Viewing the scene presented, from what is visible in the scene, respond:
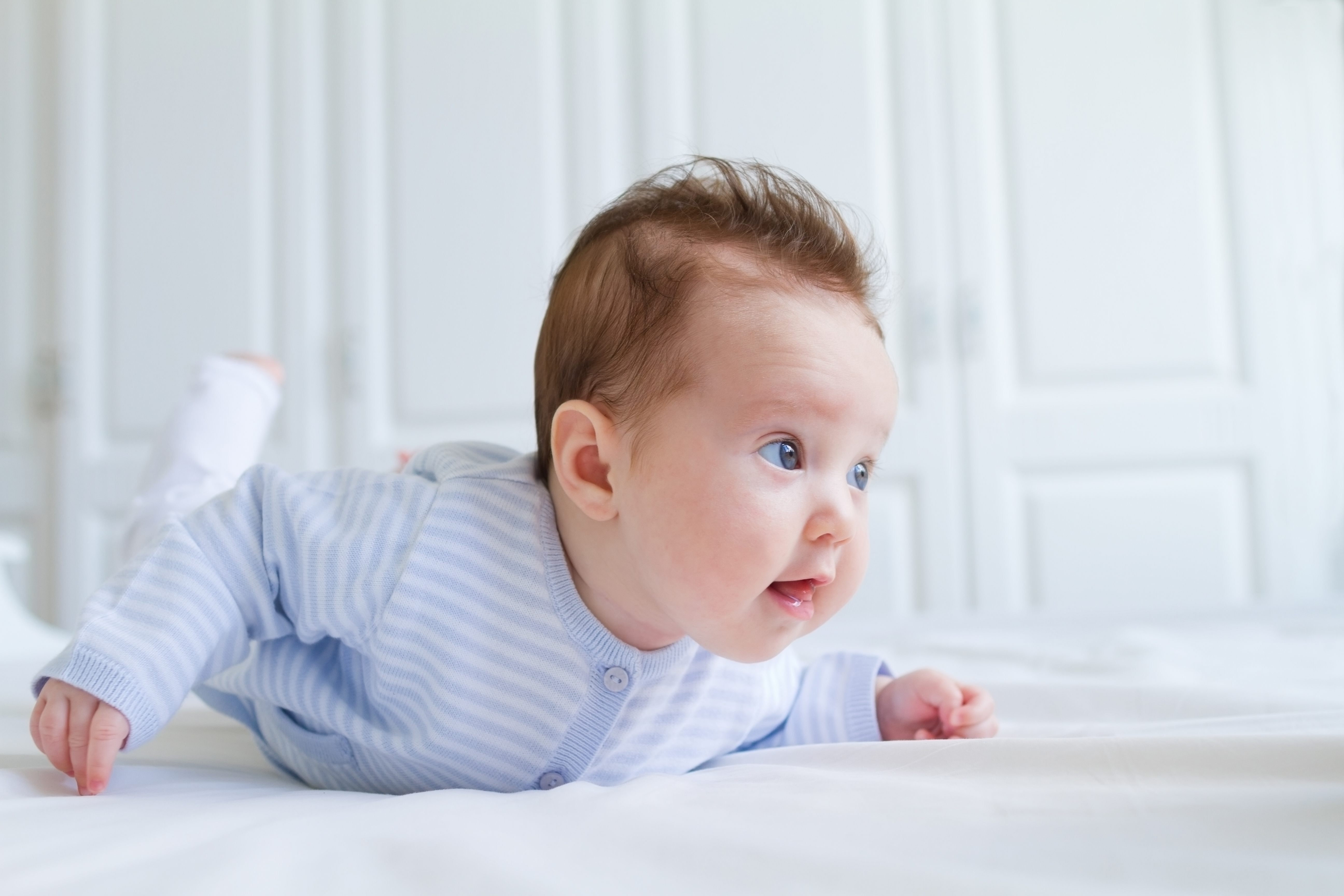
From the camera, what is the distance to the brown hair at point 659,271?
69cm

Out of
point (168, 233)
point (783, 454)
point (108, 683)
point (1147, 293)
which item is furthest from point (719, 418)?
point (168, 233)

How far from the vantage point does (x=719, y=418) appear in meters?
0.65

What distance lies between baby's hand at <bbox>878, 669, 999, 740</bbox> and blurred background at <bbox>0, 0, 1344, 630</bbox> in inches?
63.0

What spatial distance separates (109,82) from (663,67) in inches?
55.1

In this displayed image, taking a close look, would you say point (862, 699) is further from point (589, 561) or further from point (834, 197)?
point (834, 197)

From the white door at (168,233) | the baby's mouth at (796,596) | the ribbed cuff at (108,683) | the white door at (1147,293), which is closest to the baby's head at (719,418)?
the baby's mouth at (796,596)

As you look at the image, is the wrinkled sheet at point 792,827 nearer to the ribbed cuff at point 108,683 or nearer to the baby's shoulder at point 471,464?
the ribbed cuff at point 108,683

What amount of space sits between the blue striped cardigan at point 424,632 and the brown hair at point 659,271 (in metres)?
0.11

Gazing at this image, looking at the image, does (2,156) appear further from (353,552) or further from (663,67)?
(353,552)

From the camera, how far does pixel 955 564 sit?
246cm

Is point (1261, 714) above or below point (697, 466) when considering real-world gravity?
below

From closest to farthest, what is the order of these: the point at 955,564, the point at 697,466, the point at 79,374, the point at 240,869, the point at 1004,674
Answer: the point at 240,869 → the point at 697,466 → the point at 1004,674 → the point at 955,564 → the point at 79,374

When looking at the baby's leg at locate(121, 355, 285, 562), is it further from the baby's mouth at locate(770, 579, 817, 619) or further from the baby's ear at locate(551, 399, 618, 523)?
the baby's mouth at locate(770, 579, 817, 619)

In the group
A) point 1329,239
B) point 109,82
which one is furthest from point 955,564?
point 109,82
